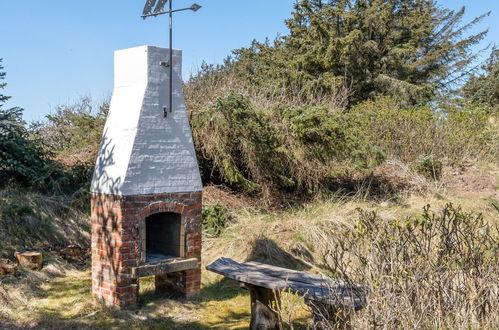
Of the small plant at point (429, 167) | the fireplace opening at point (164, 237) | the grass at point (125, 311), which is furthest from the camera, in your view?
the small plant at point (429, 167)

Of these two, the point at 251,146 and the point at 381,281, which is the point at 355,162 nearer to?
the point at 251,146

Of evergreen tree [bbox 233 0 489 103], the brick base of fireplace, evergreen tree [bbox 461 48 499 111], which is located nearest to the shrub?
the brick base of fireplace

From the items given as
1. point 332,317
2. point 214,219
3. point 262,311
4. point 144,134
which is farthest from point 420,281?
point 214,219

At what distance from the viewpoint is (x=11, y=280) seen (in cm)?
661

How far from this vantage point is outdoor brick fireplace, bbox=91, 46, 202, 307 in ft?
19.0

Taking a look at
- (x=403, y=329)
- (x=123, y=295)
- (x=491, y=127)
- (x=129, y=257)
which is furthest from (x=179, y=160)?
(x=491, y=127)

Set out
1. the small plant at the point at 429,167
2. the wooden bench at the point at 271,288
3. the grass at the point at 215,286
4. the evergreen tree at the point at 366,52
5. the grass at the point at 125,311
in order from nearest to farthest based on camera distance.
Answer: the wooden bench at the point at 271,288 → the grass at the point at 125,311 → the grass at the point at 215,286 → the small plant at the point at 429,167 → the evergreen tree at the point at 366,52

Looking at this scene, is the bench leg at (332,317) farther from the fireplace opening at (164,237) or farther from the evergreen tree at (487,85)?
the evergreen tree at (487,85)

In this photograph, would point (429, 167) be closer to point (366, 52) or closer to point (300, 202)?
point (300, 202)

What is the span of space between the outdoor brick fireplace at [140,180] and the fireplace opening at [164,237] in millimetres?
35

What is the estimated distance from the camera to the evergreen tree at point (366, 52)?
19.8 m

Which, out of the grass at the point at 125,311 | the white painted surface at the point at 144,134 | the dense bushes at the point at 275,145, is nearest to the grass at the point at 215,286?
the grass at the point at 125,311

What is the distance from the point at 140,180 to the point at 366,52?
17997mm

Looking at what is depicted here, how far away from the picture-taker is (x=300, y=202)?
35.3 ft
